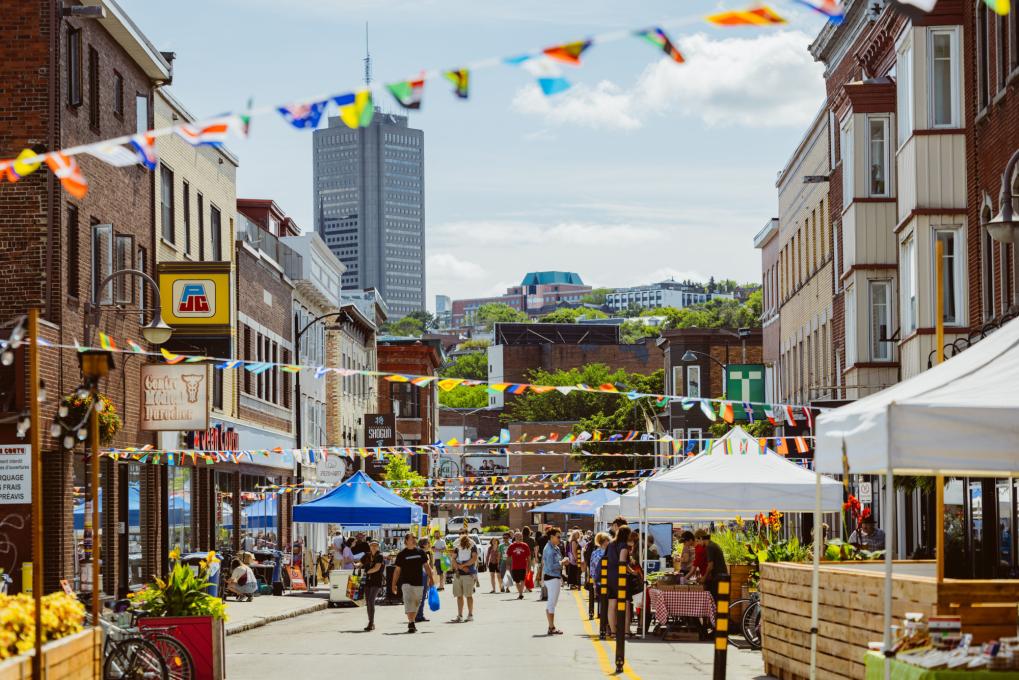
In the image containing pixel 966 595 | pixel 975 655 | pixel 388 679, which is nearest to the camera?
pixel 975 655

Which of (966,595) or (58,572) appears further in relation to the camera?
(58,572)

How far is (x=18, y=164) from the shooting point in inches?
453

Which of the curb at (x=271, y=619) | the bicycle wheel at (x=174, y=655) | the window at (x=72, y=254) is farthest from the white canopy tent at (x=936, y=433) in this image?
the window at (x=72, y=254)

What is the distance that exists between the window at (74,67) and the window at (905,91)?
591 inches

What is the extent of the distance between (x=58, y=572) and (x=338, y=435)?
42.7 meters

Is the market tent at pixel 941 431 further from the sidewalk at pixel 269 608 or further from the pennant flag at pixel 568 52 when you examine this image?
the sidewalk at pixel 269 608

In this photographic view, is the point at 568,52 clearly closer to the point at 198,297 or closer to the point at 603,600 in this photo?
the point at 603,600

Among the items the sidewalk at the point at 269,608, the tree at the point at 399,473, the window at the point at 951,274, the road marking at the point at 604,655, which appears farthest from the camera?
the tree at the point at 399,473

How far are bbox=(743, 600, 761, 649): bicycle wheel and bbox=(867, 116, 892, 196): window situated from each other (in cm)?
1387

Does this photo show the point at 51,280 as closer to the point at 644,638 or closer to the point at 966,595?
the point at 644,638

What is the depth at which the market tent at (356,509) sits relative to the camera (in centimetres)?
3888

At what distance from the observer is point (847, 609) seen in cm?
1587

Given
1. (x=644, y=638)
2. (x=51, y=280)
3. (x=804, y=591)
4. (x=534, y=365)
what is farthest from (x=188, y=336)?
(x=534, y=365)

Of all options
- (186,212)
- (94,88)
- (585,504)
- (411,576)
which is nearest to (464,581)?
(411,576)
